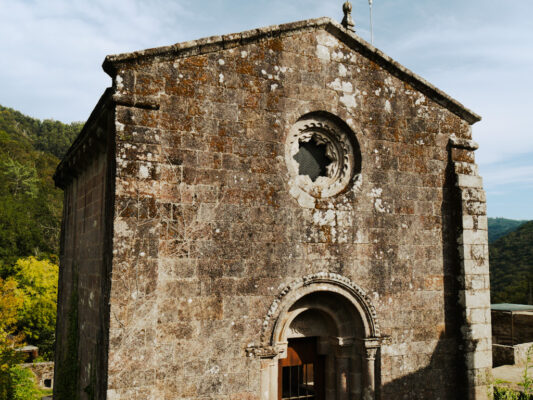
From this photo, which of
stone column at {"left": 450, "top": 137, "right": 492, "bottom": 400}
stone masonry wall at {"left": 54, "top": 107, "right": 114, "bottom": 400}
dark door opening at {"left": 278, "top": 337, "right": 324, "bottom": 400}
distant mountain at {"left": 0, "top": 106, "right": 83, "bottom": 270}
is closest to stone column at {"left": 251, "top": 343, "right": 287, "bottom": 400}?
dark door opening at {"left": 278, "top": 337, "right": 324, "bottom": 400}

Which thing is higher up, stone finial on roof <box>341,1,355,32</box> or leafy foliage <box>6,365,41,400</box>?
stone finial on roof <box>341,1,355,32</box>

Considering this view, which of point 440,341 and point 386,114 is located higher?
point 386,114

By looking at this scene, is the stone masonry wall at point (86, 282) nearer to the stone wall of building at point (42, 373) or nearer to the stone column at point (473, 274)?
→ the stone column at point (473, 274)

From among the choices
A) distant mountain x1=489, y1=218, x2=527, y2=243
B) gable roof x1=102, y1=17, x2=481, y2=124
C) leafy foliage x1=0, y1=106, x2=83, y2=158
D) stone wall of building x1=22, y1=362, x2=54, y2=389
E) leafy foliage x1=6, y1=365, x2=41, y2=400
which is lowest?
stone wall of building x1=22, y1=362, x2=54, y2=389

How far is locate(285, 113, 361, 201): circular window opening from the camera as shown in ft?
24.1

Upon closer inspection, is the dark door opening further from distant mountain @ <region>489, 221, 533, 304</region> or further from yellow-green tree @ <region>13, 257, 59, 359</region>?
distant mountain @ <region>489, 221, 533, 304</region>

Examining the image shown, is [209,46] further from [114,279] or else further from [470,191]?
[470,191]

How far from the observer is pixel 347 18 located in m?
8.48

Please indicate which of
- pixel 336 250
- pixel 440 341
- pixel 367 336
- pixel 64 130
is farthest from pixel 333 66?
pixel 64 130

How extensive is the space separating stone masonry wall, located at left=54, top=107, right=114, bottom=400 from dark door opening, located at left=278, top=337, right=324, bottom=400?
116 inches

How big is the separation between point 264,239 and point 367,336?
7.92 feet

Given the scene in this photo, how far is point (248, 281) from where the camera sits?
21.3 feet

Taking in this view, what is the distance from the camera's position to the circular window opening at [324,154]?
24.1 ft

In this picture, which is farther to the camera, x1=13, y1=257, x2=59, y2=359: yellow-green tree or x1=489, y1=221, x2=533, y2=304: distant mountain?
x1=489, y1=221, x2=533, y2=304: distant mountain
